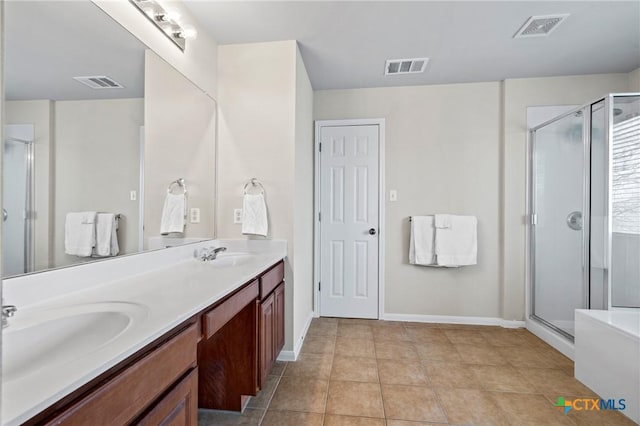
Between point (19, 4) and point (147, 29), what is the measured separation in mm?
655

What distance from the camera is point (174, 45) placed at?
182cm

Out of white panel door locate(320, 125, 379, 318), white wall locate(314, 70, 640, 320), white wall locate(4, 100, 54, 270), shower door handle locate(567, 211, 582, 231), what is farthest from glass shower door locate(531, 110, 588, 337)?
white wall locate(4, 100, 54, 270)

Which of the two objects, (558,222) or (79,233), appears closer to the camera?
(79,233)

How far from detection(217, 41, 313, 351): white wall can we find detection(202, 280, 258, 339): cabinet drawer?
27.2 inches

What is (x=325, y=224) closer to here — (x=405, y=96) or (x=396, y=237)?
(x=396, y=237)

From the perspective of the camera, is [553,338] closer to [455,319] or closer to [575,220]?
[455,319]

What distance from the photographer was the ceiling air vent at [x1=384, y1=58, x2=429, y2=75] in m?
2.61

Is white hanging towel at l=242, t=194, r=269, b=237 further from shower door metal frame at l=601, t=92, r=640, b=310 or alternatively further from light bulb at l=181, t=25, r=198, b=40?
shower door metal frame at l=601, t=92, r=640, b=310

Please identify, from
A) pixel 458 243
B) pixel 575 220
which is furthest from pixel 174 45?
pixel 575 220

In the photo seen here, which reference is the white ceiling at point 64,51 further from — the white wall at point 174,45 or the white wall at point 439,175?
the white wall at point 439,175

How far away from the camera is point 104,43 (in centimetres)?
137

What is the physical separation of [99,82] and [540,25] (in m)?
2.71

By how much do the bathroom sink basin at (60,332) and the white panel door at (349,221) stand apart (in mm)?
2304

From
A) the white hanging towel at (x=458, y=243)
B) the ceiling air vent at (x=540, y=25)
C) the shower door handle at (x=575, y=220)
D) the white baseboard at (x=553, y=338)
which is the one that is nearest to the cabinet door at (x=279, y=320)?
the white hanging towel at (x=458, y=243)
